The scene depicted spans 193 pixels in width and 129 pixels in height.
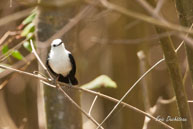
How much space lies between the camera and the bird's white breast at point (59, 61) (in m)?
3.37

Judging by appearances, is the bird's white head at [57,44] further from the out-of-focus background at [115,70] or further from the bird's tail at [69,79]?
the out-of-focus background at [115,70]

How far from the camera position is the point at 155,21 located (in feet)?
3.29

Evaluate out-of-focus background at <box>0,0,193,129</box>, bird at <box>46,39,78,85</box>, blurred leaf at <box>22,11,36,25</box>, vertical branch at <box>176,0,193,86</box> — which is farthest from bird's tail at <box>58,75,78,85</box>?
out-of-focus background at <box>0,0,193,129</box>

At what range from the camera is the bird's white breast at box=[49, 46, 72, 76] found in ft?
11.1

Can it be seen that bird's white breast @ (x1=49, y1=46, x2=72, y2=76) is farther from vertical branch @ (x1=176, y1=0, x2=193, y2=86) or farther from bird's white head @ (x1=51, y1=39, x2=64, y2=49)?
vertical branch @ (x1=176, y1=0, x2=193, y2=86)

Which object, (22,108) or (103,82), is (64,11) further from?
(22,108)

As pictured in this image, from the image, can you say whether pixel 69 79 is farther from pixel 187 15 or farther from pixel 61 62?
pixel 187 15

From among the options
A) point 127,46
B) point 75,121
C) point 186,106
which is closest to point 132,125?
point 127,46

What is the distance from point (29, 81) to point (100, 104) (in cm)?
147

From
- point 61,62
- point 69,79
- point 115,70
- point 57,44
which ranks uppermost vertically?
point 57,44

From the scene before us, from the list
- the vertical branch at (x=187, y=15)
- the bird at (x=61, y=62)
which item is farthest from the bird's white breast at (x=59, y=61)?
the vertical branch at (x=187, y=15)

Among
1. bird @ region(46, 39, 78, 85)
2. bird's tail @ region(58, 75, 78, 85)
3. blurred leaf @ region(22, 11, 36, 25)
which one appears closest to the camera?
blurred leaf @ region(22, 11, 36, 25)

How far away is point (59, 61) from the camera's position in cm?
342

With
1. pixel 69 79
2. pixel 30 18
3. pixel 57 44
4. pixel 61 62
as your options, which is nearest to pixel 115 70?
pixel 69 79
